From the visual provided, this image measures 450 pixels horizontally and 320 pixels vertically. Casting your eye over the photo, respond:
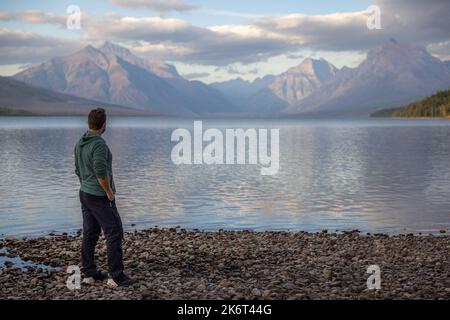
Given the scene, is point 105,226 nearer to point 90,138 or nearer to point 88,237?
point 88,237

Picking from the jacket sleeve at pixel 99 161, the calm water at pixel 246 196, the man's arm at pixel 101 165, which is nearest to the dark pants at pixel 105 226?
the man's arm at pixel 101 165

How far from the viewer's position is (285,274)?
16.9m

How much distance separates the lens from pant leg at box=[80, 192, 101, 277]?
1583 cm

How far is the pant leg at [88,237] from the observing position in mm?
15828

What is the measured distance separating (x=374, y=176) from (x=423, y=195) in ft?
45.4

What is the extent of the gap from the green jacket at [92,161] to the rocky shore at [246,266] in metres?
2.60

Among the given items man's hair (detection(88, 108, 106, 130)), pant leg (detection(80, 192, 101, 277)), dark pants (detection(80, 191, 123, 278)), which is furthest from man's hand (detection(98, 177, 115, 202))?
man's hair (detection(88, 108, 106, 130))

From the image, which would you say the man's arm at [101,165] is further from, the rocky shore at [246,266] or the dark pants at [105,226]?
the rocky shore at [246,266]

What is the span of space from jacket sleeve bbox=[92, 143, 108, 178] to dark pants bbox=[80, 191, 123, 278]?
2.49ft

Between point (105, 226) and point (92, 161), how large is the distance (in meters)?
1.68

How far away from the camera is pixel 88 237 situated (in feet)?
Result: 53.0

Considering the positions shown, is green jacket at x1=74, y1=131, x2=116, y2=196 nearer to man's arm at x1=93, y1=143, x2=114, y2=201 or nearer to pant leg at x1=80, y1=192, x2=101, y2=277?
man's arm at x1=93, y1=143, x2=114, y2=201
